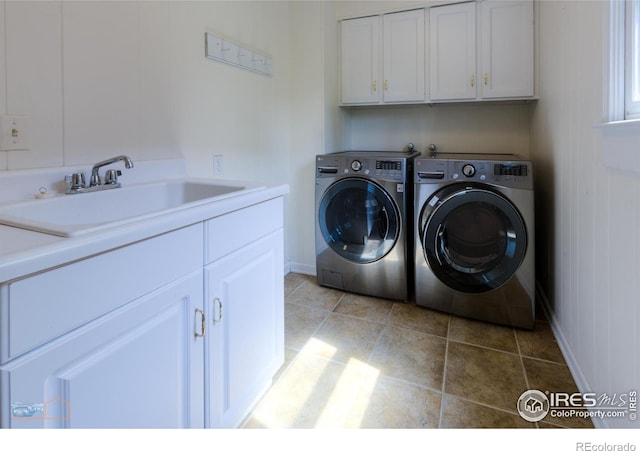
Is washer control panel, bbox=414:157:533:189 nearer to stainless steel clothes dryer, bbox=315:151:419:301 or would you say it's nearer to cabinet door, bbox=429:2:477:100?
stainless steel clothes dryer, bbox=315:151:419:301

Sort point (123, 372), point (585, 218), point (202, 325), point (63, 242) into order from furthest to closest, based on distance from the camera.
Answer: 1. point (585, 218)
2. point (202, 325)
3. point (123, 372)
4. point (63, 242)

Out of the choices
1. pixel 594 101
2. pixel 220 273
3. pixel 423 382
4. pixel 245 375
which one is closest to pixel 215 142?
pixel 220 273

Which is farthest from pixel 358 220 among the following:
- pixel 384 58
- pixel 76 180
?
pixel 76 180

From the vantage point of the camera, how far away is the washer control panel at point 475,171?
1.99 metres

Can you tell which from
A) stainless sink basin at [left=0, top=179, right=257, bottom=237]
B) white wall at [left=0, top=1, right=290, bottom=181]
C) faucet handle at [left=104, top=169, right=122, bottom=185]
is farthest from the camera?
faucet handle at [left=104, top=169, right=122, bottom=185]

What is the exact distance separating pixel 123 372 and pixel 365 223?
6.14 ft


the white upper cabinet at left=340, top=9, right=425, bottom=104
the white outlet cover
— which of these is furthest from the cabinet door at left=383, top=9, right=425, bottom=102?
the white outlet cover

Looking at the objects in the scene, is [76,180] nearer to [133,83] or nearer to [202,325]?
[133,83]

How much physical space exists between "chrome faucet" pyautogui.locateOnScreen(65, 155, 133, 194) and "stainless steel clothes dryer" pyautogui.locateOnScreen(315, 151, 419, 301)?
1.45 m

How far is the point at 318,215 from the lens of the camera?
2.61 metres

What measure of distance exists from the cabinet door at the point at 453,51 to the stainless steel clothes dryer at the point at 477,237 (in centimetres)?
75

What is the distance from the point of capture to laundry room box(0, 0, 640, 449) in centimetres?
88

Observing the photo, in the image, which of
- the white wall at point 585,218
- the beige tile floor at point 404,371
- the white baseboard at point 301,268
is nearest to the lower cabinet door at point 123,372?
the beige tile floor at point 404,371

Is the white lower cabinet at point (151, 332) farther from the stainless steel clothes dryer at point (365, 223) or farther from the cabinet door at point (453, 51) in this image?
the cabinet door at point (453, 51)
